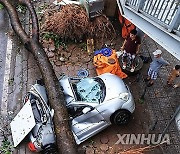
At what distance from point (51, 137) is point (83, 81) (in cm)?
199

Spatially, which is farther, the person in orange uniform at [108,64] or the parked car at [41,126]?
the person in orange uniform at [108,64]

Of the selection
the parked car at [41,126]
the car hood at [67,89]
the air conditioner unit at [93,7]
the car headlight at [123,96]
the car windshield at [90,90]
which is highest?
the air conditioner unit at [93,7]

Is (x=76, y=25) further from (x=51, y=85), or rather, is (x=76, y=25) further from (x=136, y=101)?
(x=136, y=101)

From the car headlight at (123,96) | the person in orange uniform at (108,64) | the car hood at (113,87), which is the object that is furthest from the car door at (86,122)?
the person in orange uniform at (108,64)

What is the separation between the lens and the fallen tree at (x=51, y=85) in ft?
26.3

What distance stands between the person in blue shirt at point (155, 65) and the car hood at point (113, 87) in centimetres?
124

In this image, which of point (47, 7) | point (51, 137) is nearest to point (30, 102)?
point (51, 137)

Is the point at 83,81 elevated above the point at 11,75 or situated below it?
above

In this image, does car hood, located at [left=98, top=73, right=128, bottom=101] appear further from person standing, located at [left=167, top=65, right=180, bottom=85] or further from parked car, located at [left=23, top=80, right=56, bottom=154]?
person standing, located at [left=167, top=65, right=180, bottom=85]

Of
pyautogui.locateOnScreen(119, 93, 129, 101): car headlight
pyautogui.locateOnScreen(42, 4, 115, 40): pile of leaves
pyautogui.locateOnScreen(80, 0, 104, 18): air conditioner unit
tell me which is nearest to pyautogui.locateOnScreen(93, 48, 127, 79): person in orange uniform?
pyautogui.locateOnScreen(42, 4, 115, 40): pile of leaves

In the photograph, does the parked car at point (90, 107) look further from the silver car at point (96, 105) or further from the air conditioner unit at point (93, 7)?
the air conditioner unit at point (93, 7)

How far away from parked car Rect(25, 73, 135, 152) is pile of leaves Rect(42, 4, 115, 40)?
2780 mm

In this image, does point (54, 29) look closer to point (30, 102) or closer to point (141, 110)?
point (30, 102)

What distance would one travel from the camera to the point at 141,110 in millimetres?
9656
